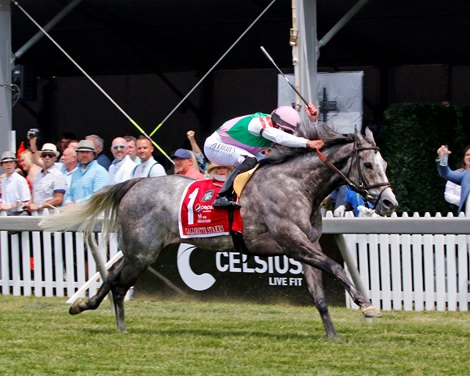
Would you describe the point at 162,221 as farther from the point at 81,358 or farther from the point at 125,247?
the point at 81,358

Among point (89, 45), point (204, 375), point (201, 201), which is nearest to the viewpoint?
point (204, 375)

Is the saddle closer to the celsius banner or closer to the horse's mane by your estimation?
the horse's mane

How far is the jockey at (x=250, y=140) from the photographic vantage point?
9234 mm

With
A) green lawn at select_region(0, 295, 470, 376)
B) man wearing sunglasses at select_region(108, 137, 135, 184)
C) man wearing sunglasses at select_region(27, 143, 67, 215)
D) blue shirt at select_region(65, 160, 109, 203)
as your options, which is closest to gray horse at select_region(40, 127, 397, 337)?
green lawn at select_region(0, 295, 470, 376)

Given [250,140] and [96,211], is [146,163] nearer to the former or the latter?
[96,211]

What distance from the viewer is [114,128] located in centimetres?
2312

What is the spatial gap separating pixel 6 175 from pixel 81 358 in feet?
20.3

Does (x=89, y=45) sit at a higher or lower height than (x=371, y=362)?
higher

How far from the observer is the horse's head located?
8.84 metres

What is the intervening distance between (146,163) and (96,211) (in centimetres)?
256

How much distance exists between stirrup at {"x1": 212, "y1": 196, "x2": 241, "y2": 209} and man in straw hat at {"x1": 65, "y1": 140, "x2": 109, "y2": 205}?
12.4ft

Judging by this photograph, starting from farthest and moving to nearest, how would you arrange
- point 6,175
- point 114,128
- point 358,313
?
1. point 114,128
2. point 6,175
3. point 358,313

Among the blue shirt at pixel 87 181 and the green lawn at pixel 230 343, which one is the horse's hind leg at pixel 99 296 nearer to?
the green lawn at pixel 230 343

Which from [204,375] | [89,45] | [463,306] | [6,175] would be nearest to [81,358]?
[204,375]
